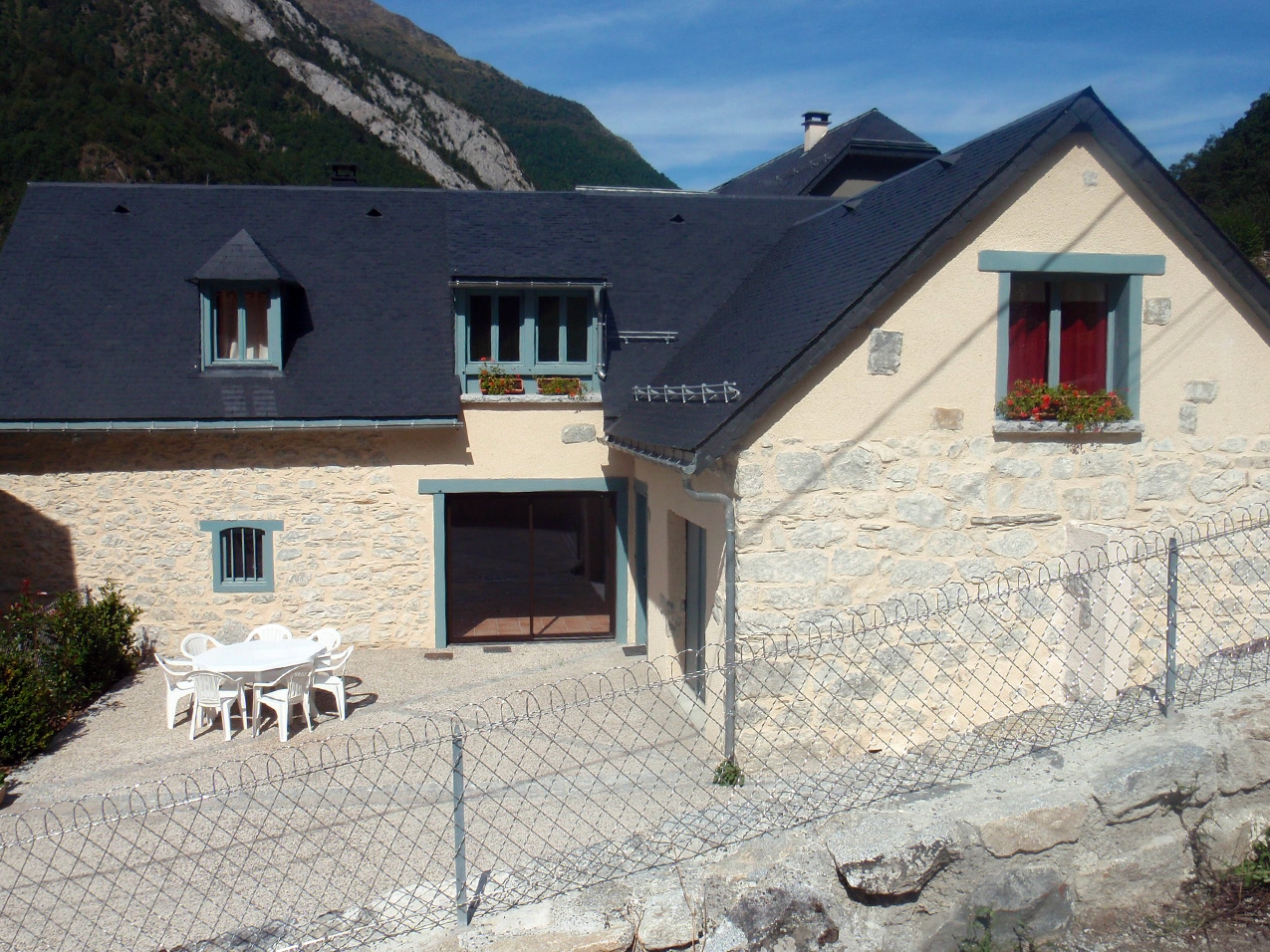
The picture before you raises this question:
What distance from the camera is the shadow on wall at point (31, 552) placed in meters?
11.9

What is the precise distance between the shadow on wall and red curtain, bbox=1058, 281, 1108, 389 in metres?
10.9

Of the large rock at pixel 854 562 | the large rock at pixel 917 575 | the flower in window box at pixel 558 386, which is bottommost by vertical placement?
the large rock at pixel 917 575

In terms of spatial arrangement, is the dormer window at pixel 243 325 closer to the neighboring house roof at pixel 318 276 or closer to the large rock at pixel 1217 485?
the neighboring house roof at pixel 318 276

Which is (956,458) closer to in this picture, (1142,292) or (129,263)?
(1142,292)

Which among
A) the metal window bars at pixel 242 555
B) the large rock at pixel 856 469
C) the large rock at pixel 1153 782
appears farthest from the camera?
the metal window bars at pixel 242 555

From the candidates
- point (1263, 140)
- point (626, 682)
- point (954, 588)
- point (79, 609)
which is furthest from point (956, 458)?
point (1263, 140)

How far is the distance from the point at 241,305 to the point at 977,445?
8.90m

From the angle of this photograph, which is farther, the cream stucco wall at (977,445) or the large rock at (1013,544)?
the large rock at (1013,544)

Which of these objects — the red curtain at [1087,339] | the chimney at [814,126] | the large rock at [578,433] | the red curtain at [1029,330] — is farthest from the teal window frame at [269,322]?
the chimney at [814,126]

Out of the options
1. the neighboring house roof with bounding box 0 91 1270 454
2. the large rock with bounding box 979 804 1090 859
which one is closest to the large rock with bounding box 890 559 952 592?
the neighboring house roof with bounding box 0 91 1270 454

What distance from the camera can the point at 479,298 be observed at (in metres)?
12.7

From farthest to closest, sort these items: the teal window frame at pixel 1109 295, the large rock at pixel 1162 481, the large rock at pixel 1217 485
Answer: the large rock at pixel 1217 485
the large rock at pixel 1162 481
the teal window frame at pixel 1109 295

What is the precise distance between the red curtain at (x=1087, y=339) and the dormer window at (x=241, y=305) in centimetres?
874

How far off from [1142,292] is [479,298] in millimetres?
7450
